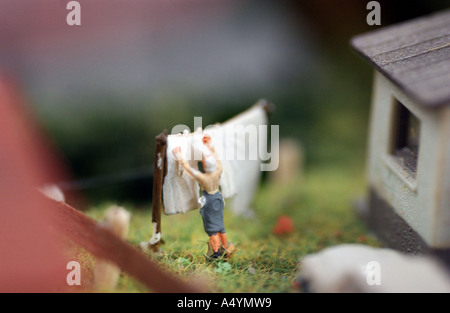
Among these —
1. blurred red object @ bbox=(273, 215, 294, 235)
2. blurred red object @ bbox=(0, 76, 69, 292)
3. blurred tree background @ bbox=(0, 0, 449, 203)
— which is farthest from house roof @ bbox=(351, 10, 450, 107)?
blurred tree background @ bbox=(0, 0, 449, 203)

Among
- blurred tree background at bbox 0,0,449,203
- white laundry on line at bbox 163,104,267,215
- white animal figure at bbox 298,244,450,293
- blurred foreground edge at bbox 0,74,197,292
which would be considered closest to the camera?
white animal figure at bbox 298,244,450,293

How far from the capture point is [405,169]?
325 centimetres

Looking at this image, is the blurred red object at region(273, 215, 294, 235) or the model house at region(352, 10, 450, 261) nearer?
the model house at region(352, 10, 450, 261)

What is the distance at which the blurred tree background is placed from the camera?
5.54 metres

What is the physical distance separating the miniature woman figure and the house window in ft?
4.05

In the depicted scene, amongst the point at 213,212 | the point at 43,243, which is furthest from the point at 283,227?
the point at 43,243

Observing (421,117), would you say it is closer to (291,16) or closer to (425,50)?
(425,50)

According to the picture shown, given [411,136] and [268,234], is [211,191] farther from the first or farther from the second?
[411,136]

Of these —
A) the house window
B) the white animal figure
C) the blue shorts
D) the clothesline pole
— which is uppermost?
the house window

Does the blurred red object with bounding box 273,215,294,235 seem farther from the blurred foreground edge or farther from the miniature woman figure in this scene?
the blurred foreground edge

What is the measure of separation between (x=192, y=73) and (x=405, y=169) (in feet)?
11.6

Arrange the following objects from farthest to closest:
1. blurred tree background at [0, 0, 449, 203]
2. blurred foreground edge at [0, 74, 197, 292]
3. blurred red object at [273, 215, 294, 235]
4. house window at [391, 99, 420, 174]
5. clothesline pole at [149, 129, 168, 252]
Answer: blurred tree background at [0, 0, 449, 203] → blurred red object at [273, 215, 294, 235] → house window at [391, 99, 420, 174] → clothesline pole at [149, 129, 168, 252] → blurred foreground edge at [0, 74, 197, 292]

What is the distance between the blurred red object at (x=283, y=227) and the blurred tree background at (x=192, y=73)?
1665 mm

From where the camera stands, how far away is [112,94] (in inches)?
231
